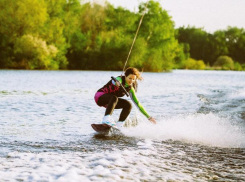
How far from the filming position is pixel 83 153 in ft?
19.7

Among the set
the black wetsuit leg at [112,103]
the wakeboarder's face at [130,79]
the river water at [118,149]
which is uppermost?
the wakeboarder's face at [130,79]

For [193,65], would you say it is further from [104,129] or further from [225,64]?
[104,129]

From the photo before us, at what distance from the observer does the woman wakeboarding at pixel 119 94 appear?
7.57 metres

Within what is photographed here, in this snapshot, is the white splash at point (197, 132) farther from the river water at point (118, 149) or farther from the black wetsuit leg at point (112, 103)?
the black wetsuit leg at point (112, 103)

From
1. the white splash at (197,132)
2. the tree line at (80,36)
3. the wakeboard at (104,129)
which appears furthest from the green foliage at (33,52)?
the wakeboard at (104,129)

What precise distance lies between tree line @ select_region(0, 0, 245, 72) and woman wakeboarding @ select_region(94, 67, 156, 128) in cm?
4169

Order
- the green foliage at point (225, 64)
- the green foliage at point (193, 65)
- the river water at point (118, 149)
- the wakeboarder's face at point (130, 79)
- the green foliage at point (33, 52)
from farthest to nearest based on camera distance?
1. the green foliage at point (225, 64)
2. the green foliage at point (193, 65)
3. the green foliage at point (33, 52)
4. the wakeboarder's face at point (130, 79)
5. the river water at point (118, 149)

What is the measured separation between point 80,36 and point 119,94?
1989 inches

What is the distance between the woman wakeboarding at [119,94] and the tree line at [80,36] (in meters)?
41.7

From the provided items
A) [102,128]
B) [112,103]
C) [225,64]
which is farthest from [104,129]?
[225,64]

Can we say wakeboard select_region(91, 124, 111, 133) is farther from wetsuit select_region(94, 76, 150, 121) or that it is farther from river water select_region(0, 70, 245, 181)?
wetsuit select_region(94, 76, 150, 121)

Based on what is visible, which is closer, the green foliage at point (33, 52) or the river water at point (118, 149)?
the river water at point (118, 149)

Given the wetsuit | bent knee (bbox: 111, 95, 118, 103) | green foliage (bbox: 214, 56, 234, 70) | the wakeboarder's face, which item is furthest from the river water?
green foliage (bbox: 214, 56, 234, 70)

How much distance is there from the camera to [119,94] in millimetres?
7961
